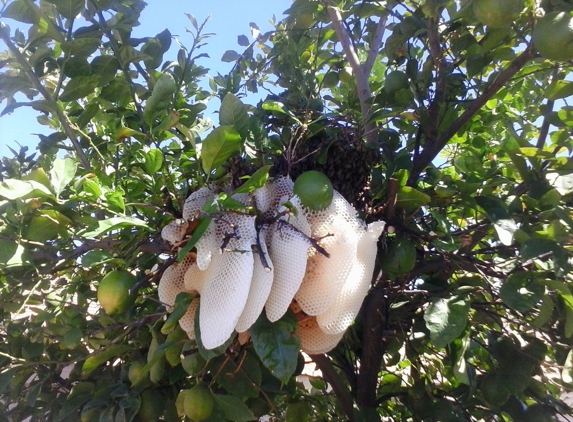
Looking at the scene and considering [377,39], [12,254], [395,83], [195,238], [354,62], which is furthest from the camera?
[377,39]

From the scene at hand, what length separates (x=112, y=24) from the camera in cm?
83

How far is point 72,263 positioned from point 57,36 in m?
0.40

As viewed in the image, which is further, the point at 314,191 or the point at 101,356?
the point at 101,356

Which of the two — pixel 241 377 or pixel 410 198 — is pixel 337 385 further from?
pixel 410 198

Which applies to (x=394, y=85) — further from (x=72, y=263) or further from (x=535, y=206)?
(x=72, y=263)

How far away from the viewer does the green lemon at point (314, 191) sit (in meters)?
0.59

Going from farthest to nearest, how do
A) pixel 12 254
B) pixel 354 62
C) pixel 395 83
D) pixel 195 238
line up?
pixel 354 62, pixel 395 83, pixel 12 254, pixel 195 238

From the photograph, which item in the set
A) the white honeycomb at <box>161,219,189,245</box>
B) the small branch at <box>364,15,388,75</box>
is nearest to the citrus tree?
the white honeycomb at <box>161,219,189,245</box>

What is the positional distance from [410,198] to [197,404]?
1.45 feet

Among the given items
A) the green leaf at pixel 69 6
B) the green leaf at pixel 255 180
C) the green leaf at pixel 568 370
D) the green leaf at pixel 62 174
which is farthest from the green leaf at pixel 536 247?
the green leaf at pixel 69 6

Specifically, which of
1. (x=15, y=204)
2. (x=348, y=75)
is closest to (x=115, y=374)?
(x=15, y=204)

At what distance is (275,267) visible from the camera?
1.91 feet

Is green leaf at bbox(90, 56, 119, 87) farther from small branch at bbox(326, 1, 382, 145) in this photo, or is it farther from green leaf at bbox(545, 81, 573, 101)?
green leaf at bbox(545, 81, 573, 101)

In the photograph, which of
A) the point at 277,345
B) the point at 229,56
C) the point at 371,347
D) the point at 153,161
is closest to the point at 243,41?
the point at 229,56
